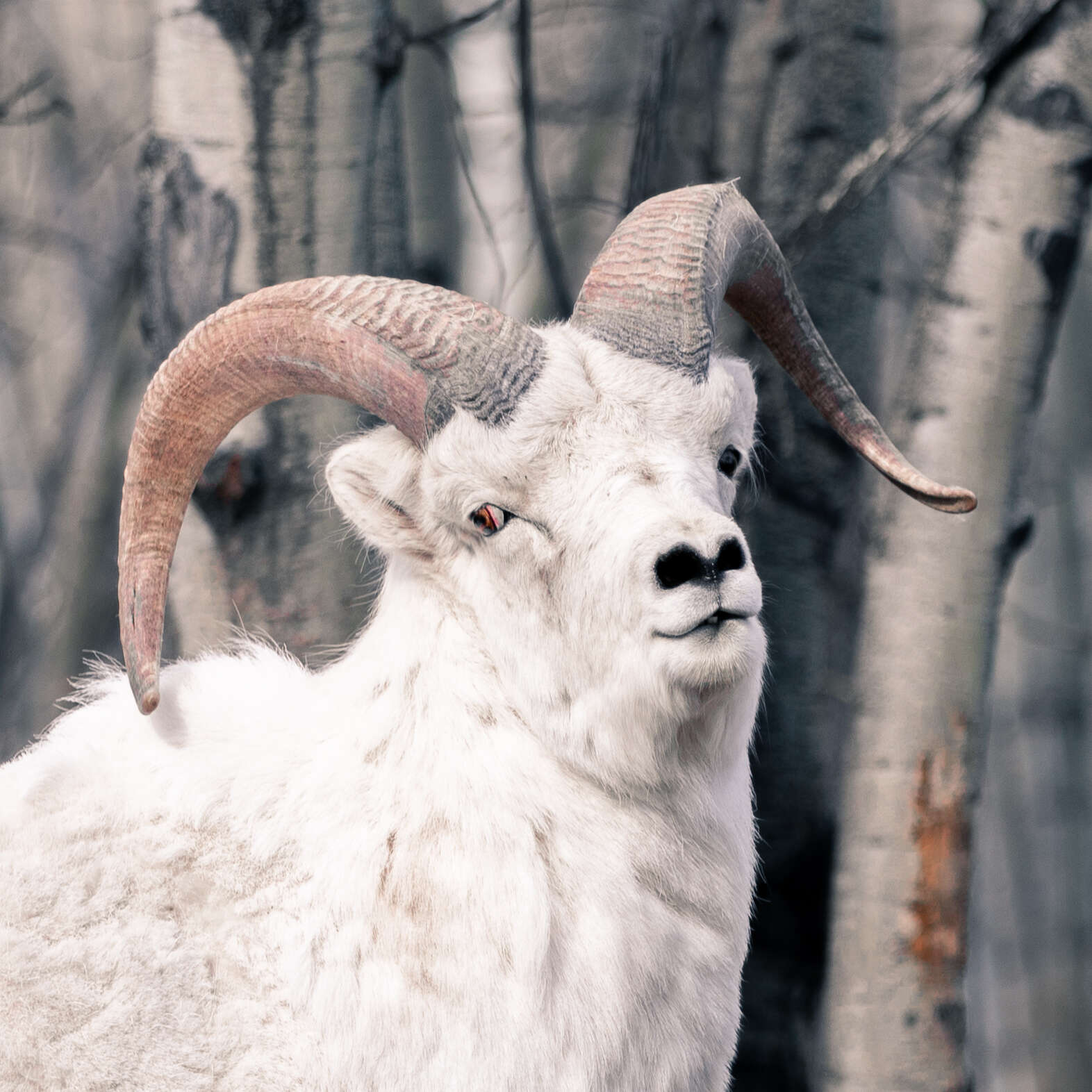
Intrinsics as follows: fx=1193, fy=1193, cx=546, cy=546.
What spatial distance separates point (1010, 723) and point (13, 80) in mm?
9893

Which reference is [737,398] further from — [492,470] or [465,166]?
[465,166]

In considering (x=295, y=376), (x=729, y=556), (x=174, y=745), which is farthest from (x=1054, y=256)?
(x=174, y=745)

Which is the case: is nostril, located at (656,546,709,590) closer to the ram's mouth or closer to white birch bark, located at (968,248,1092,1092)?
the ram's mouth

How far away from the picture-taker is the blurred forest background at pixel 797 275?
13.7 ft

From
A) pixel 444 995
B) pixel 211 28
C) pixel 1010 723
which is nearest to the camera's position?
pixel 444 995

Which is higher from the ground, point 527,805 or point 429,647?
point 429,647

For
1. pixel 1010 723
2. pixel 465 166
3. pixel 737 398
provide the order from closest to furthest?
pixel 737 398
pixel 465 166
pixel 1010 723

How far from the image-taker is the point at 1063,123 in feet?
14.5

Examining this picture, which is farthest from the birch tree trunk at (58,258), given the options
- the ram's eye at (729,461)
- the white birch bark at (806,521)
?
the ram's eye at (729,461)

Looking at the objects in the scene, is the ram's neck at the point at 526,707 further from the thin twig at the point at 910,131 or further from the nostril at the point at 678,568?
the thin twig at the point at 910,131

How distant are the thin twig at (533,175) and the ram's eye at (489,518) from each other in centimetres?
317

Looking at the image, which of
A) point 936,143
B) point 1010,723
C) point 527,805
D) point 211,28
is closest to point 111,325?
point 211,28

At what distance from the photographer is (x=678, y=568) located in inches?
89.4

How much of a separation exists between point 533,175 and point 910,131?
193 centimetres
